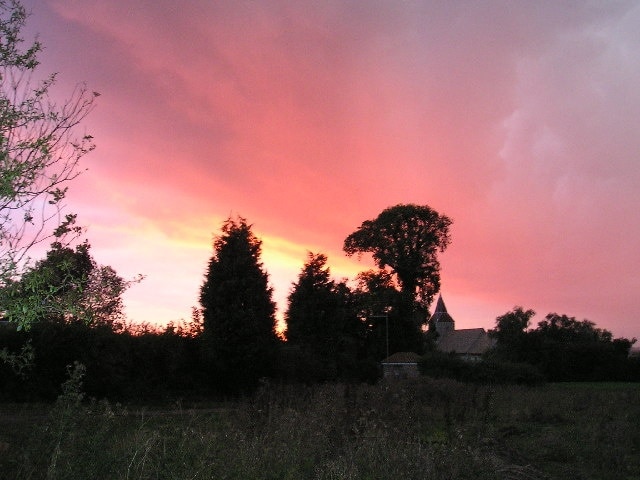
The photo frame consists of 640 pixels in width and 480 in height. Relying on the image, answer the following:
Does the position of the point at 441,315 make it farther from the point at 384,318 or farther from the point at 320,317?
the point at 320,317

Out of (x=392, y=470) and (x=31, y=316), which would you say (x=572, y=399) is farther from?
(x=31, y=316)

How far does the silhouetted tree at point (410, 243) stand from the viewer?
52.8m

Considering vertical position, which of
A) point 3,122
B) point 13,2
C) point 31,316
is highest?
point 13,2

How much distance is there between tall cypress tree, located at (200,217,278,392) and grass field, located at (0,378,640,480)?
368 inches

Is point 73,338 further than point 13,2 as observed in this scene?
Yes

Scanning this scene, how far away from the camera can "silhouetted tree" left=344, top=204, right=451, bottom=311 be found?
5284 cm

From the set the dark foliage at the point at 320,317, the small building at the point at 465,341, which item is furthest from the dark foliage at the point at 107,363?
the small building at the point at 465,341

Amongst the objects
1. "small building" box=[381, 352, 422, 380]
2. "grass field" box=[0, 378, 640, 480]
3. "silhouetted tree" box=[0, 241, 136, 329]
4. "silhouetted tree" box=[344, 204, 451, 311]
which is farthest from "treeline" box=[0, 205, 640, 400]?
"silhouetted tree" box=[344, 204, 451, 311]

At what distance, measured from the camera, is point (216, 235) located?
25.3 meters

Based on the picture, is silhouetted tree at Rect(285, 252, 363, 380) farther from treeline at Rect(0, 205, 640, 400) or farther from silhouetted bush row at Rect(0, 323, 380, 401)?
silhouetted bush row at Rect(0, 323, 380, 401)

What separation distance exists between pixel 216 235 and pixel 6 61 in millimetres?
20091

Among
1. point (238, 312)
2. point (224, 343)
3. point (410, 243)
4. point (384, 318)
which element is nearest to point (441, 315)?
point (410, 243)

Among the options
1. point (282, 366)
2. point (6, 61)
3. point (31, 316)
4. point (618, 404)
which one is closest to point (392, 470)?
point (31, 316)

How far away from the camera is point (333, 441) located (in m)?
8.16
